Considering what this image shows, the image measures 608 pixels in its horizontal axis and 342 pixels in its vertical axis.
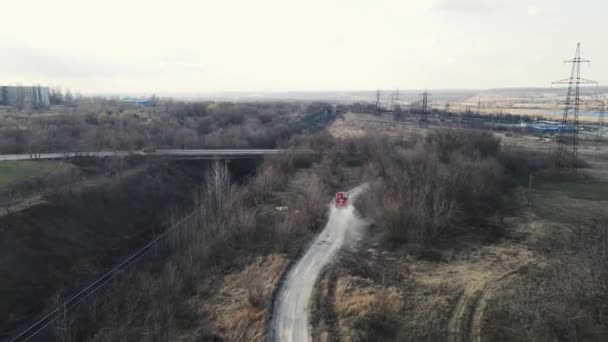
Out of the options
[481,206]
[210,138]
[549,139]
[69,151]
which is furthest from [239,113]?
[481,206]

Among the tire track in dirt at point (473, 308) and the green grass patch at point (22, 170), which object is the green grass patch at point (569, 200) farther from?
the green grass patch at point (22, 170)

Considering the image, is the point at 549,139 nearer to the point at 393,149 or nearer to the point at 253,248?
the point at 393,149

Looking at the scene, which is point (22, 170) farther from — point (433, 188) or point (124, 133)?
point (433, 188)

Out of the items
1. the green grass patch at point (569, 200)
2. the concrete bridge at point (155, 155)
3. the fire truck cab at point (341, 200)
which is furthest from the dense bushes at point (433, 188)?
the concrete bridge at point (155, 155)

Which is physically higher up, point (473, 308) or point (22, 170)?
point (22, 170)

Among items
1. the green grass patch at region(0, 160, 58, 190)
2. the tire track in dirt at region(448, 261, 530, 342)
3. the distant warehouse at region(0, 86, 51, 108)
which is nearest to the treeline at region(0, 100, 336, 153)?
the green grass patch at region(0, 160, 58, 190)

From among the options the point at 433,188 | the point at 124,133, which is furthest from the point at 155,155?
the point at 433,188
